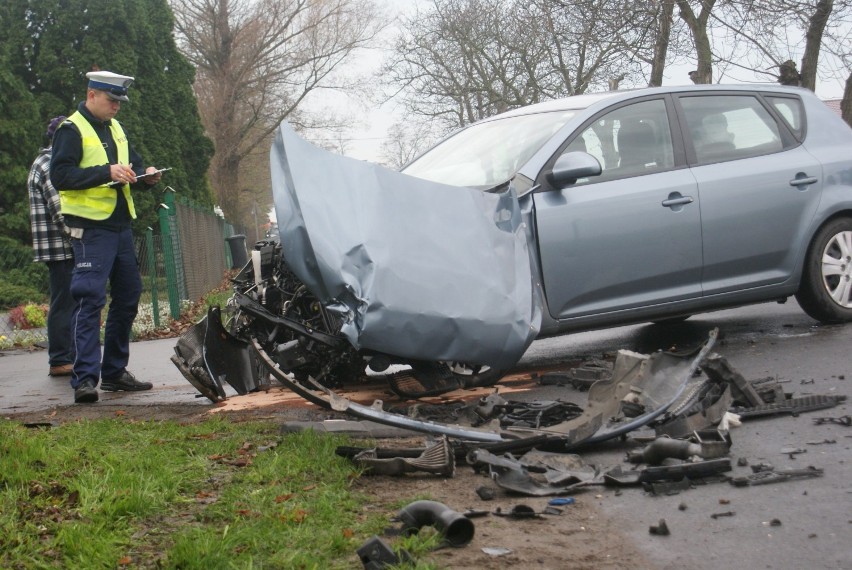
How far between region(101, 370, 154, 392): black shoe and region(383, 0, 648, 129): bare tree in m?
17.6

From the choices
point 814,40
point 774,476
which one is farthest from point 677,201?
point 814,40

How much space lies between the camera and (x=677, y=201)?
6.63m

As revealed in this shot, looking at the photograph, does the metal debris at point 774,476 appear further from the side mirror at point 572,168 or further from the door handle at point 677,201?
the door handle at point 677,201

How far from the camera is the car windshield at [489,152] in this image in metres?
6.58

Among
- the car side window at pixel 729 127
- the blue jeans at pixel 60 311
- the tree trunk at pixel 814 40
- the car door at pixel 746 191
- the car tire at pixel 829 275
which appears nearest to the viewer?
the car door at pixel 746 191

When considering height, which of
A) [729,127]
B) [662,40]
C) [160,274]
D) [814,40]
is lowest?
[160,274]

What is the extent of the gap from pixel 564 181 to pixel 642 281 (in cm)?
84

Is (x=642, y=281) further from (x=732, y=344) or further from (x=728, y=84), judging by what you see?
(x=728, y=84)

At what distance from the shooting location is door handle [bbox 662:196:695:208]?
21.7 feet

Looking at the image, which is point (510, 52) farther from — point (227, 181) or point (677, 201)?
point (677, 201)

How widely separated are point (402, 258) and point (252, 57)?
41.8m

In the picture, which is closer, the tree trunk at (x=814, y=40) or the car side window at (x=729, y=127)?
the car side window at (x=729, y=127)

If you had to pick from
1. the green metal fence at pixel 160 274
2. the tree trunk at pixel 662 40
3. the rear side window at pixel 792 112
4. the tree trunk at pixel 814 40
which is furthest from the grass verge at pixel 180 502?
the tree trunk at pixel 662 40

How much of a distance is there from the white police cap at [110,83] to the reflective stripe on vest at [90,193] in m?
0.26
